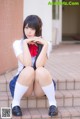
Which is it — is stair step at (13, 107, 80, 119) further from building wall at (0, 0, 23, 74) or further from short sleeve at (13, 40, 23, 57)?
building wall at (0, 0, 23, 74)

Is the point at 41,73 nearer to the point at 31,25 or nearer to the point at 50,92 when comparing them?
the point at 50,92

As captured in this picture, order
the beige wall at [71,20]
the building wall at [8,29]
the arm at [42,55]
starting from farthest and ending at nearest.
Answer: the beige wall at [71,20] → the building wall at [8,29] → the arm at [42,55]

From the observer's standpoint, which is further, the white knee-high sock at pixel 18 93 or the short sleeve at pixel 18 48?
the short sleeve at pixel 18 48

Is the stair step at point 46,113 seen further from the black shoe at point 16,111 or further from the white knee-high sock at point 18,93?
the white knee-high sock at point 18,93

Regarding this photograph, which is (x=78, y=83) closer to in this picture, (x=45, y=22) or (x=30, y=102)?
(x=30, y=102)

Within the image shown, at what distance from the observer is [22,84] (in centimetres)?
419

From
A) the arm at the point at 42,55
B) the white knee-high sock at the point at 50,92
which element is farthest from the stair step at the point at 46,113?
the arm at the point at 42,55

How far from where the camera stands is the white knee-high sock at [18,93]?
4203mm

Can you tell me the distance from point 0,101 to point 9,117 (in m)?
0.39

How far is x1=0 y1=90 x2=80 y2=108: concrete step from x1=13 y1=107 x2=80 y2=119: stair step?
8cm

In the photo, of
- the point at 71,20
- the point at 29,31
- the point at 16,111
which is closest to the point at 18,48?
the point at 29,31

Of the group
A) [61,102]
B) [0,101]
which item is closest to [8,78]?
[0,101]

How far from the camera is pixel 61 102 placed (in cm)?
468

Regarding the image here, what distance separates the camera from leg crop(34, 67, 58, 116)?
418 centimetres
